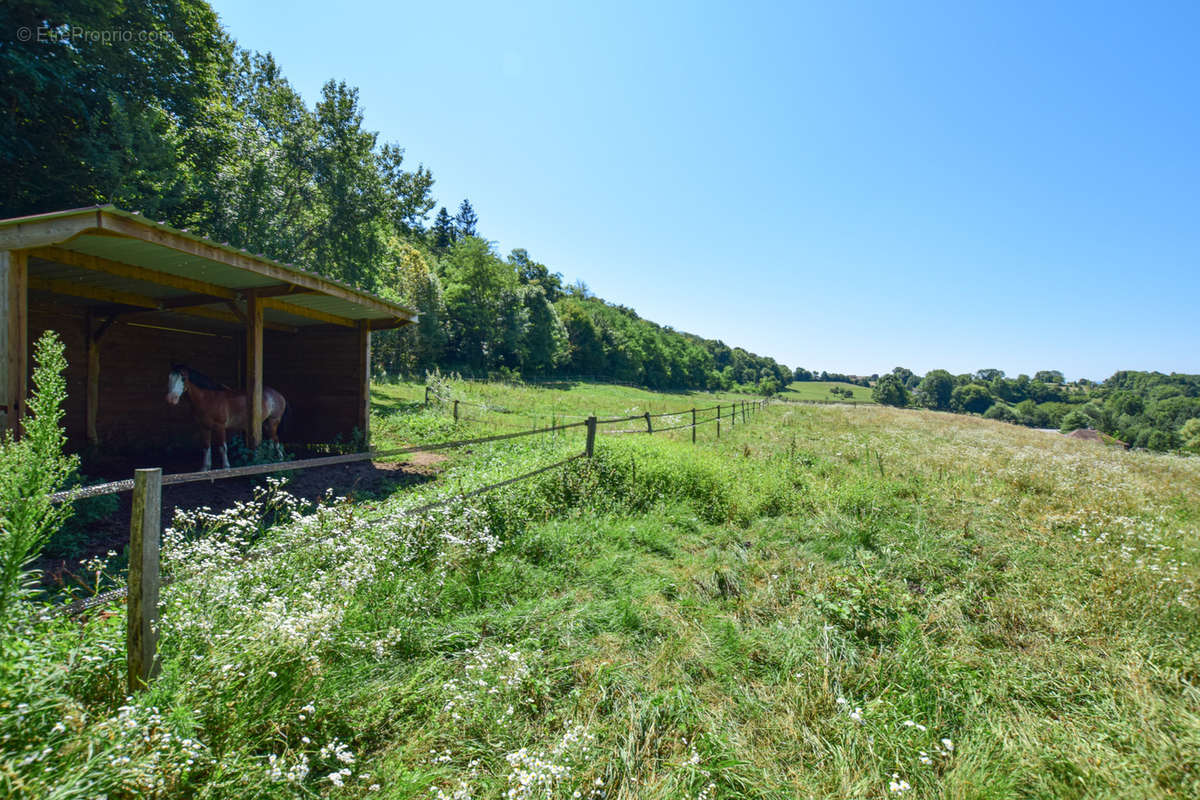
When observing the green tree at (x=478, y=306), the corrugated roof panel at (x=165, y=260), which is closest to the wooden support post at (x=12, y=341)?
the corrugated roof panel at (x=165, y=260)

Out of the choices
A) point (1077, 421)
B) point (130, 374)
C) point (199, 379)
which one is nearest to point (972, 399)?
point (1077, 421)

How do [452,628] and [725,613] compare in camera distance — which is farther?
[725,613]

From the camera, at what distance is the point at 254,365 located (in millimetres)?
8258

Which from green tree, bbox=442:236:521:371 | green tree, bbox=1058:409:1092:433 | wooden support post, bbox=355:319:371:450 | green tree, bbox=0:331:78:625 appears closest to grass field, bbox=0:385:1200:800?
green tree, bbox=0:331:78:625

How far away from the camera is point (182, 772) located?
1839mm

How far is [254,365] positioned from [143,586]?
7.21 meters

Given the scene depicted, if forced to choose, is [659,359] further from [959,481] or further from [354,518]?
[354,518]

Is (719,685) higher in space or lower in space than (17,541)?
lower

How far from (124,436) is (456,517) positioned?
8936 millimetres

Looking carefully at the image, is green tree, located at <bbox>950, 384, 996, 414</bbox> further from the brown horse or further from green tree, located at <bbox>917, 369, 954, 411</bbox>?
the brown horse

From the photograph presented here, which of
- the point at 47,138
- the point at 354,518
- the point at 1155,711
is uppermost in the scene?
the point at 47,138

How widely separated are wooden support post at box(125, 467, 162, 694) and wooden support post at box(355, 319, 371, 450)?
27.3 ft

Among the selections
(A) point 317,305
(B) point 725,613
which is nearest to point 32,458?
(B) point 725,613

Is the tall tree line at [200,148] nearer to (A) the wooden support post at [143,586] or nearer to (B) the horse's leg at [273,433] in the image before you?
(B) the horse's leg at [273,433]
